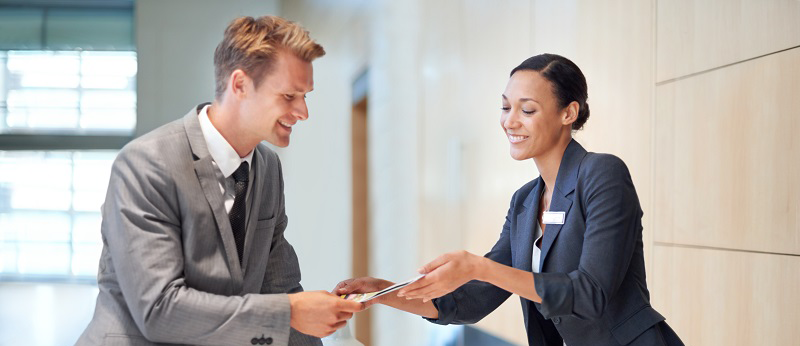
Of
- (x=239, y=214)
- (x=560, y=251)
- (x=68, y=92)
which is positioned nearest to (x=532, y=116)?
(x=560, y=251)

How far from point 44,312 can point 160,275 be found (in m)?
5.52

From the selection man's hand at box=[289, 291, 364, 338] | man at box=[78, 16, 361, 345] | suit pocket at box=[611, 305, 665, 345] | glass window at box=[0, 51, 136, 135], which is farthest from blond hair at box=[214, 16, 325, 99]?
glass window at box=[0, 51, 136, 135]

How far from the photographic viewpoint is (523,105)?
1.87 meters

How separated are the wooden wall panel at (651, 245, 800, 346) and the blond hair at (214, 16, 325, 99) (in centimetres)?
134

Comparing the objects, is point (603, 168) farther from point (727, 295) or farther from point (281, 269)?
point (727, 295)

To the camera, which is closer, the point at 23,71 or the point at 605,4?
the point at 605,4

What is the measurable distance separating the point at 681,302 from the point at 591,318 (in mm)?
928

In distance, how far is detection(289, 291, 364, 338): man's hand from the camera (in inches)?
62.6

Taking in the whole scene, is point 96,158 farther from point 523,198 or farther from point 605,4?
point 523,198

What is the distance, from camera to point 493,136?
373 cm

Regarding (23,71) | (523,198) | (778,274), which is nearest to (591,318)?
(523,198)

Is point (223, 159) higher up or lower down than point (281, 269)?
higher up

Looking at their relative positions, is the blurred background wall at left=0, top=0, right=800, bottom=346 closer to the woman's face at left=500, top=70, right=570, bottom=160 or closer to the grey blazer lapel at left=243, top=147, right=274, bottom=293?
the woman's face at left=500, top=70, right=570, bottom=160

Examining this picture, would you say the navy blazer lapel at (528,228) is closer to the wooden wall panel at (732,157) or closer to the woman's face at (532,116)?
the woman's face at (532,116)
